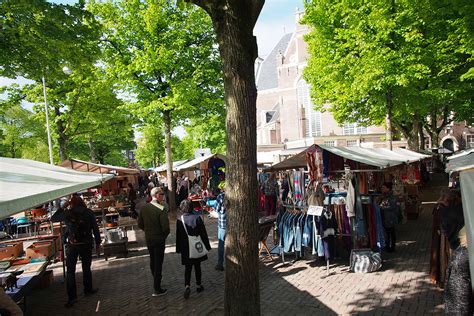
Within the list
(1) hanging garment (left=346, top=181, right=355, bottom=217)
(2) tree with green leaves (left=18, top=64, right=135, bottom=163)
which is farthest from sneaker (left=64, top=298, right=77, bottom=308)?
(2) tree with green leaves (left=18, top=64, right=135, bottom=163)

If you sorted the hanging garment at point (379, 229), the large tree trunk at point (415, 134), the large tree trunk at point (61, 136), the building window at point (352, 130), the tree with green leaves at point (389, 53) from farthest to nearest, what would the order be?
the building window at point (352, 130) < the large tree trunk at point (415, 134) < the large tree trunk at point (61, 136) < the tree with green leaves at point (389, 53) < the hanging garment at point (379, 229)

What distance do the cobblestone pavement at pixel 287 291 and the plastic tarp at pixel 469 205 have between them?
3.42m

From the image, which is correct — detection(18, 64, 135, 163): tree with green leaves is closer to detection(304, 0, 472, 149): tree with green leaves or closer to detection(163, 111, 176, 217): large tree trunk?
detection(163, 111, 176, 217): large tree trunk

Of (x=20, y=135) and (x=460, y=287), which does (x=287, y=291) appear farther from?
(x=20, y=135)

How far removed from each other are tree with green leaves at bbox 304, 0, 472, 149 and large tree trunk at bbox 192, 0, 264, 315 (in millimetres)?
11381

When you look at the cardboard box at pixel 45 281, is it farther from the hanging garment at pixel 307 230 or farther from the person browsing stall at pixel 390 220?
the person browsing stall at pixel 390 220

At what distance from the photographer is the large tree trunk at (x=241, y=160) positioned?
12.6 feet

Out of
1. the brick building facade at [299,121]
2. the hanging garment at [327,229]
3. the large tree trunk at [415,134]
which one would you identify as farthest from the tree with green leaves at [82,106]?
the brick building facade at [299,121]

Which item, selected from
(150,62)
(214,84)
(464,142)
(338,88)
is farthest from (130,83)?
(464,142)

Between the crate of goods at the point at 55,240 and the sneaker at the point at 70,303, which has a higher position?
the crate of goods at the point at 55,240

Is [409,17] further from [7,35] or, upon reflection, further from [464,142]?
[464,142]

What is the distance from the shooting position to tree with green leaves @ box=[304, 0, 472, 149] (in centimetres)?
1460

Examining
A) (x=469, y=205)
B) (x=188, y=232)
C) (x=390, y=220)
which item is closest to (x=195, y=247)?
(x=188, y=232)

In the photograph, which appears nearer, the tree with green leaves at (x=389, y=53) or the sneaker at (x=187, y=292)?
the sneaker at (x=187, y=292)
